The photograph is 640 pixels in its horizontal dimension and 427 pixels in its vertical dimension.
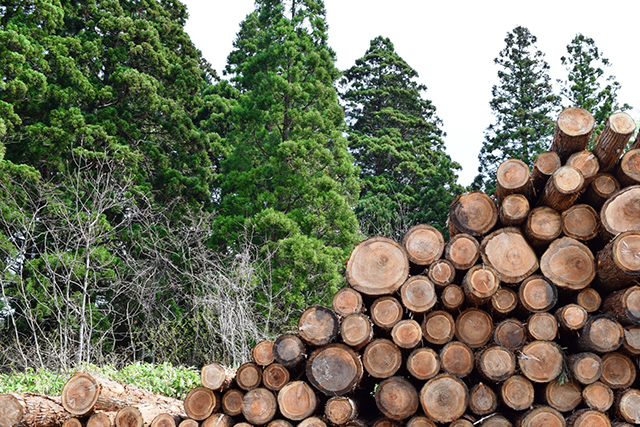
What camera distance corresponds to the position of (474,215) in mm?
2688

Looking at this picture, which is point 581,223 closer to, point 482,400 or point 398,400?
point 482,400

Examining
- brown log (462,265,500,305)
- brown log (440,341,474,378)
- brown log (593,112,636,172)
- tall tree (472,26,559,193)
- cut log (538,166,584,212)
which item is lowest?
brown log (440,341,474,378)

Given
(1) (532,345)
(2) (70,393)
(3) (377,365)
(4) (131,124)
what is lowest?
(2) (70,393)

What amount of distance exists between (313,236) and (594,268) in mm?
8674

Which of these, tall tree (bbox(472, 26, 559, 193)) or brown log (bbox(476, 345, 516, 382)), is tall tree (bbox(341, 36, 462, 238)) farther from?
brown log (bbox(476, 345, 516, 382))

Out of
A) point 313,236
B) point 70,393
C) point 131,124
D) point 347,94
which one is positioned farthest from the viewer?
point 347,94

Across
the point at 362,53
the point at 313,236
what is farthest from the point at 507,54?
the point at 313,236

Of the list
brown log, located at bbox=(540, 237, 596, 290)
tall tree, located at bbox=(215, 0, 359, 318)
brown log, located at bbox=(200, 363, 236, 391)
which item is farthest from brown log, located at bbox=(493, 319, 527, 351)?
tall tree, located at bbox=(215, 0, 359, 318)

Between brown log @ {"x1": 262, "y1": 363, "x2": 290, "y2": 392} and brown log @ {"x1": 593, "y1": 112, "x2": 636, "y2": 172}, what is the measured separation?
6.27ft

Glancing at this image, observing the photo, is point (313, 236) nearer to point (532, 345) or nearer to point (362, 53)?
point (532, 345)

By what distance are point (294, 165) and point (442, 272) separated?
29.2 feet

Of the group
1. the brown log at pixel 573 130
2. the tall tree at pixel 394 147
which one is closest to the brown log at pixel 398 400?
the brown log at pixel 573 130

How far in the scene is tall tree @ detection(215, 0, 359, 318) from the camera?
33.7 feet

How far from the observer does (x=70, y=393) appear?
9.02 ft
